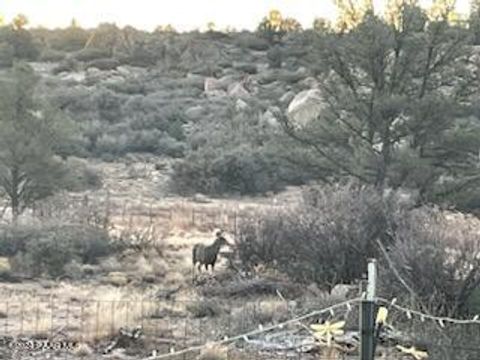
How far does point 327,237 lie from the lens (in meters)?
16.5

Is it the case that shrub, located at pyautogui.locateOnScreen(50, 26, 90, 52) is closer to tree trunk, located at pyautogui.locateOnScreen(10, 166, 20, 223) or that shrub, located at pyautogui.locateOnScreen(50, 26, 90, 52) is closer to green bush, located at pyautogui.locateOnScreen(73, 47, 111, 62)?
green bush, located at pyautogui.locateOnScreen(73, 47, 111, 62)

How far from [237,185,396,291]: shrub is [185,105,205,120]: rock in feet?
109

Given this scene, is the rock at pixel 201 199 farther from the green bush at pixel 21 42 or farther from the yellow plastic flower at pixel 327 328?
the green bush at pixel 21 42

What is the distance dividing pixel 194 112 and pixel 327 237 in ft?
118

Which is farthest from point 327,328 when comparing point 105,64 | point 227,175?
point 105,64

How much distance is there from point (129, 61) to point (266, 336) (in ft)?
177

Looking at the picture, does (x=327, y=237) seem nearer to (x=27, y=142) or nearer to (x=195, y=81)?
(x=27, y=142)

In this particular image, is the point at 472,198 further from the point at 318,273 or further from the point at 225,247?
the point at 318,273

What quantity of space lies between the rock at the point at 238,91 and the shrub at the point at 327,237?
3780cm

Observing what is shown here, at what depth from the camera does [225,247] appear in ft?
Answer: 68.9

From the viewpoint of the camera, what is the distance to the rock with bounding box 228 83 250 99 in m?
56.3

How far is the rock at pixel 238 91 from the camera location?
5628 centimetres

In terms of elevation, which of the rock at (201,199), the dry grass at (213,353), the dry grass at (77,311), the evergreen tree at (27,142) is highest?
the evergreen tree at (27,142)

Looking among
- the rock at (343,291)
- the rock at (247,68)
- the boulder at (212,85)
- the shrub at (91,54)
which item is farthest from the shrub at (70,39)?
the rock at (343,291)
